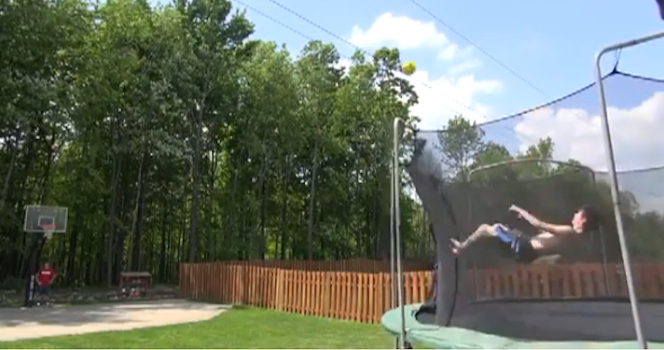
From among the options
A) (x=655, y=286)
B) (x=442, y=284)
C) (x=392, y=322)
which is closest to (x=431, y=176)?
(x=442, y=284)

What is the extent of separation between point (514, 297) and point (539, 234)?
48 centimetres

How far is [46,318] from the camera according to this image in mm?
9023

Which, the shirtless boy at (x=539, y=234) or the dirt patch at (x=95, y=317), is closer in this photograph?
the shirtless boy at (x=539, y=234)

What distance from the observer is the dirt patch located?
7543 millimetres

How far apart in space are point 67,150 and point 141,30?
4.13m

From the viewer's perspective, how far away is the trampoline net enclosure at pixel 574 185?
3.60m

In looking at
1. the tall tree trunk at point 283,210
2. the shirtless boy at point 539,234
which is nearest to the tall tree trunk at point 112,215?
the tall tree trunk at point 283,210

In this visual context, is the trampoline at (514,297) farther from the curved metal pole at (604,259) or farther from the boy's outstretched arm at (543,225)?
the boy's outstretched arm at (543,225)

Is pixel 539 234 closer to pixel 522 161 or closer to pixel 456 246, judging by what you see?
pixel 522 161

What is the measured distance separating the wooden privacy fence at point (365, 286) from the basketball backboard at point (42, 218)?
3.18 m

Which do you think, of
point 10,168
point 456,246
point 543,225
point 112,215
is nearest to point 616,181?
point 543,225

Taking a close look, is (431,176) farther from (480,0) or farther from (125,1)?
(125,1)

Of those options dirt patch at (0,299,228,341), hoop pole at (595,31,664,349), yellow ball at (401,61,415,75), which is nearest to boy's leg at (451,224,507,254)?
hoop pole at (595,31,664,349)

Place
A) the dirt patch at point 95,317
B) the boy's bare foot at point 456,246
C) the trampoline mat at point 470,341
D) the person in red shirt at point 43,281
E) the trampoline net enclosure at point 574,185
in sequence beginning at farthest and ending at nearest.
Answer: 1. the person in red shirt at point 43,281
2. the dirt patch at point 95,317
3. the boy's bare foot at point 456,246
4. the trampoline net enclosure at point 574,185
5. the trampoline mat at point 470,341
